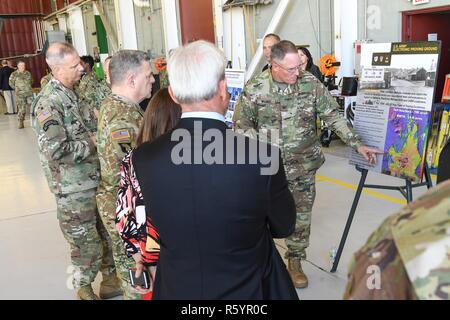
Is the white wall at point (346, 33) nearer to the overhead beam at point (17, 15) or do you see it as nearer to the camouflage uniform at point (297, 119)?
the camouflage uniform at point (297, 119)

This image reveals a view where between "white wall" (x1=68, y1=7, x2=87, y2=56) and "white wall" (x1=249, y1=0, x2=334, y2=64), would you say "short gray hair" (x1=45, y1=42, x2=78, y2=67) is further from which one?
"white wall" (x1=68, y1=7, x2=87, y2=56)

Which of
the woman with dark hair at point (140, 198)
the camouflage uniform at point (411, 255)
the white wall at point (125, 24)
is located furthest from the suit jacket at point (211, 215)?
the white wall at point (125, 24)

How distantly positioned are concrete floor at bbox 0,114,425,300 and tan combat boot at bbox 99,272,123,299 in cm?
24

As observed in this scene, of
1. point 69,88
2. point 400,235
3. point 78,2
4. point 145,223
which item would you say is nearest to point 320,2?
point 69,88

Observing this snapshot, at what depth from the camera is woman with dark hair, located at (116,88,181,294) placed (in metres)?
1.82

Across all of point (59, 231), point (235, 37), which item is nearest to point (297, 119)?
point (59, 231)

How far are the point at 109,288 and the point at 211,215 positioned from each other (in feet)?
6.95

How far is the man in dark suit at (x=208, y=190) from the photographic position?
140 cm

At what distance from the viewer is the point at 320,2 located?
7.89m

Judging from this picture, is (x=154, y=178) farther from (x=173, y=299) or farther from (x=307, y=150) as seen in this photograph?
(x=307, y=150)

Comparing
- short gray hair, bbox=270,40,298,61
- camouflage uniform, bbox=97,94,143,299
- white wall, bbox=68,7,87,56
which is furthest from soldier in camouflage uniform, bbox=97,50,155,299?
white wall, bbox=68,7,87,56

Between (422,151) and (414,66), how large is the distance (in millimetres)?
494

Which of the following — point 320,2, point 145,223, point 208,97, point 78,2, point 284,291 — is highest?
point 78,2

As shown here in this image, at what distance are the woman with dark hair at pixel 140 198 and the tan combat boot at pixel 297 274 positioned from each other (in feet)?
4.87
